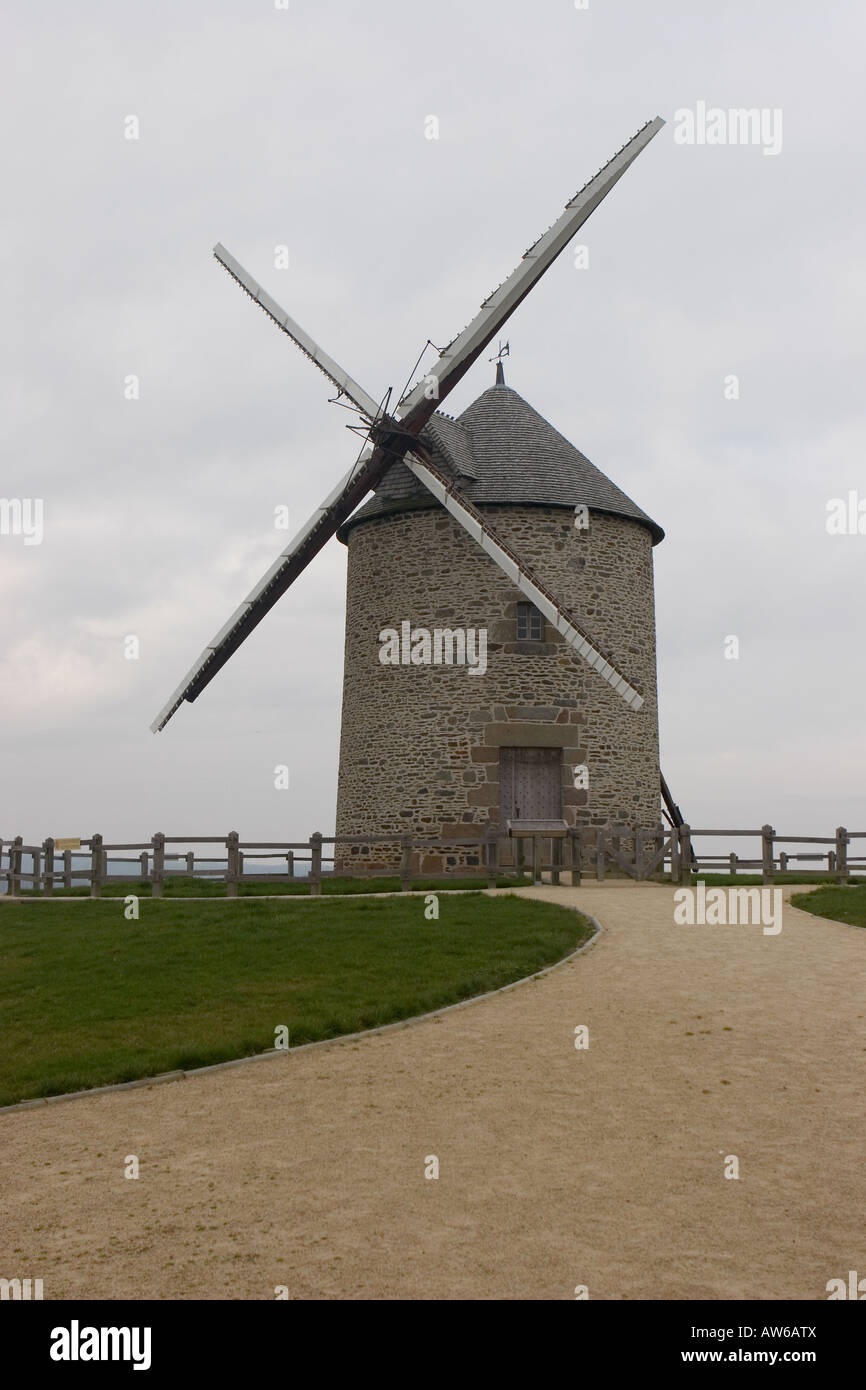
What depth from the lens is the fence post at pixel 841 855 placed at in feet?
73.2

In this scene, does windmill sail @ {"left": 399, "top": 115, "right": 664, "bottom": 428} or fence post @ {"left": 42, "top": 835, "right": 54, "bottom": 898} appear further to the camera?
windmill sail @ {"left": 399, "top": 115, "right": 664, "bottom": 428}

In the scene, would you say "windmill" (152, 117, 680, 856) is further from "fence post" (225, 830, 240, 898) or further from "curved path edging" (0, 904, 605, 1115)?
"curved path edging" (0, 904, 605, 1115)

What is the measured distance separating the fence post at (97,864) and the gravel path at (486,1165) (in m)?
12.6

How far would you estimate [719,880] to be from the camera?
22406 mm

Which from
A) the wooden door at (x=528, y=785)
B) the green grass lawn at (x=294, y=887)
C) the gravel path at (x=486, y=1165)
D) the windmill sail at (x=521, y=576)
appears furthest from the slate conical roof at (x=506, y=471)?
the gravel path at (x=486, y=1165)

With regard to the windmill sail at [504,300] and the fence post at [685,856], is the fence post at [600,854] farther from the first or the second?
the windmill sail at [504,300]

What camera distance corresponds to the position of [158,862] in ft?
69.5

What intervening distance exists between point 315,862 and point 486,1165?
1350cm

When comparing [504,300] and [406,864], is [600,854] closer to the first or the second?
[406,864]

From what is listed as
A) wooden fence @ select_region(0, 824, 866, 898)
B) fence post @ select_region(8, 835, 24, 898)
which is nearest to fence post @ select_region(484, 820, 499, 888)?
wooden fence @ select_region(0, 824, 866, 898)

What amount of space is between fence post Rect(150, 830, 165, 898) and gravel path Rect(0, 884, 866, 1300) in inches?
431

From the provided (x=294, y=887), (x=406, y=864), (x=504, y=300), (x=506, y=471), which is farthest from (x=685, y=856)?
(x=504, y=300)

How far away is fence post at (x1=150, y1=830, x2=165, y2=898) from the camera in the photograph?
69.2 feet

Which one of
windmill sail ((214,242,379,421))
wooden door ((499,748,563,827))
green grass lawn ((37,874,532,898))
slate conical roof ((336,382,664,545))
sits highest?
windmill sail ((214,242,379,421))
